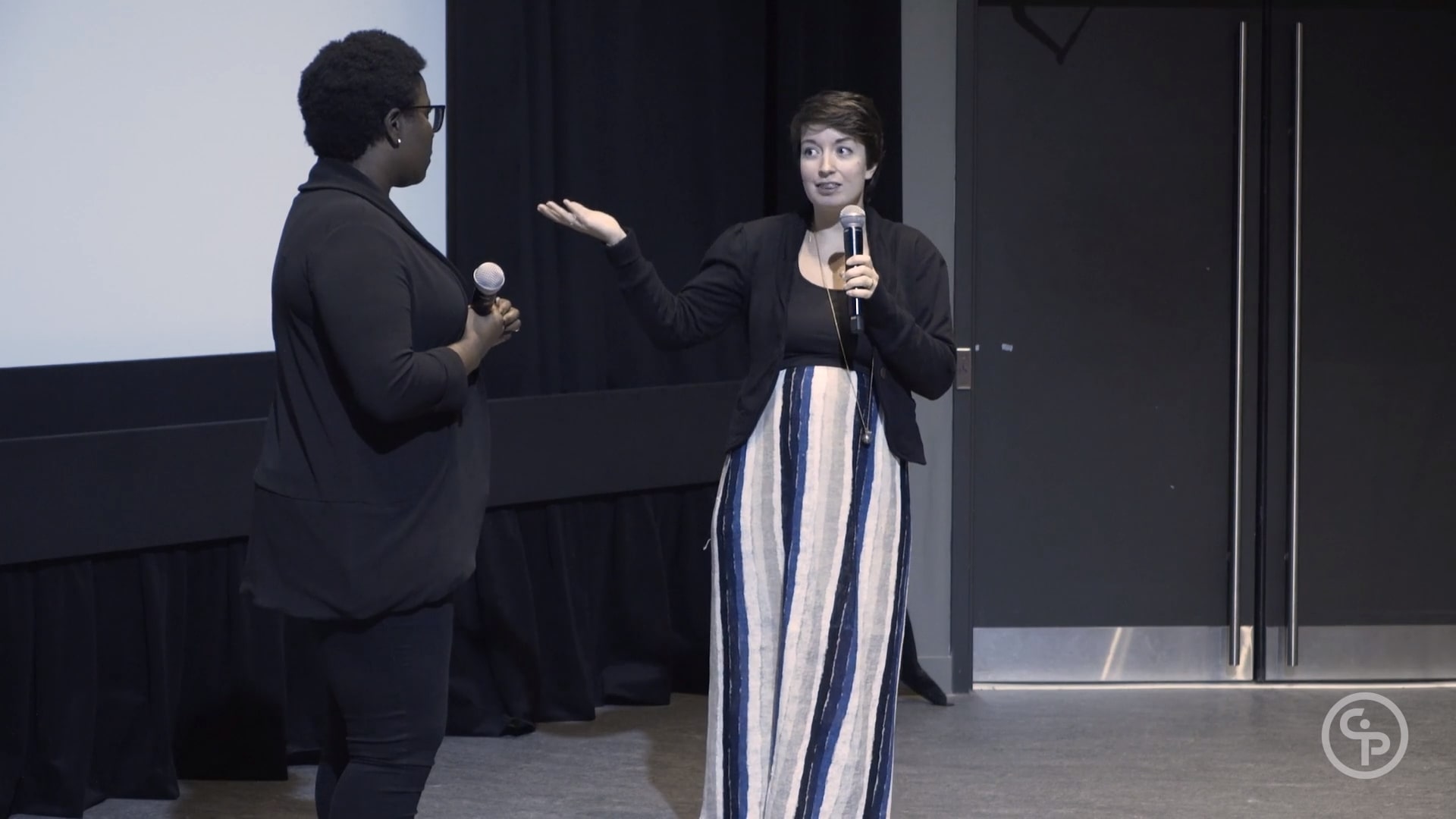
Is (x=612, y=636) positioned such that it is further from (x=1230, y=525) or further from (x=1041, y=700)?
(x=1230, y=525)

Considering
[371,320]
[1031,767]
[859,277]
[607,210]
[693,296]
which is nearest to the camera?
[371,320]

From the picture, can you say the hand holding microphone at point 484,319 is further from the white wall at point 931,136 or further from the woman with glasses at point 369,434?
the white wall at point 931,136

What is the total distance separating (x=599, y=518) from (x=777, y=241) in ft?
5.16

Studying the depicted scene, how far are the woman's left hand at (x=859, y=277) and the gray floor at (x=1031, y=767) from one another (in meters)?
1.34

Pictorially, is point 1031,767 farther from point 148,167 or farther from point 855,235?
point 148,167

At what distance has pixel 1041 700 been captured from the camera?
4.25 metres

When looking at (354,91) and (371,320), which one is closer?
(371,320)

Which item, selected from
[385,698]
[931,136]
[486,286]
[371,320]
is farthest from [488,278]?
[931,136]

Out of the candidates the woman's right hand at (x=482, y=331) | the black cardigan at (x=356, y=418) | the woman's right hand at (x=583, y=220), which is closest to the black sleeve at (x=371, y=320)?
the black cardigan at (x=356, y=418)

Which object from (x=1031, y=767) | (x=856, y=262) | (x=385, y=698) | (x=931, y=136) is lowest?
(x=1031, y=767)

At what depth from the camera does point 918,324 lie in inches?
104

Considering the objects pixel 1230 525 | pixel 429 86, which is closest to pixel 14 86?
pixel 429 86

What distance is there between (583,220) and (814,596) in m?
0.73

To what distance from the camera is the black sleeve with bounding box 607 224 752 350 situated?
2639mm
